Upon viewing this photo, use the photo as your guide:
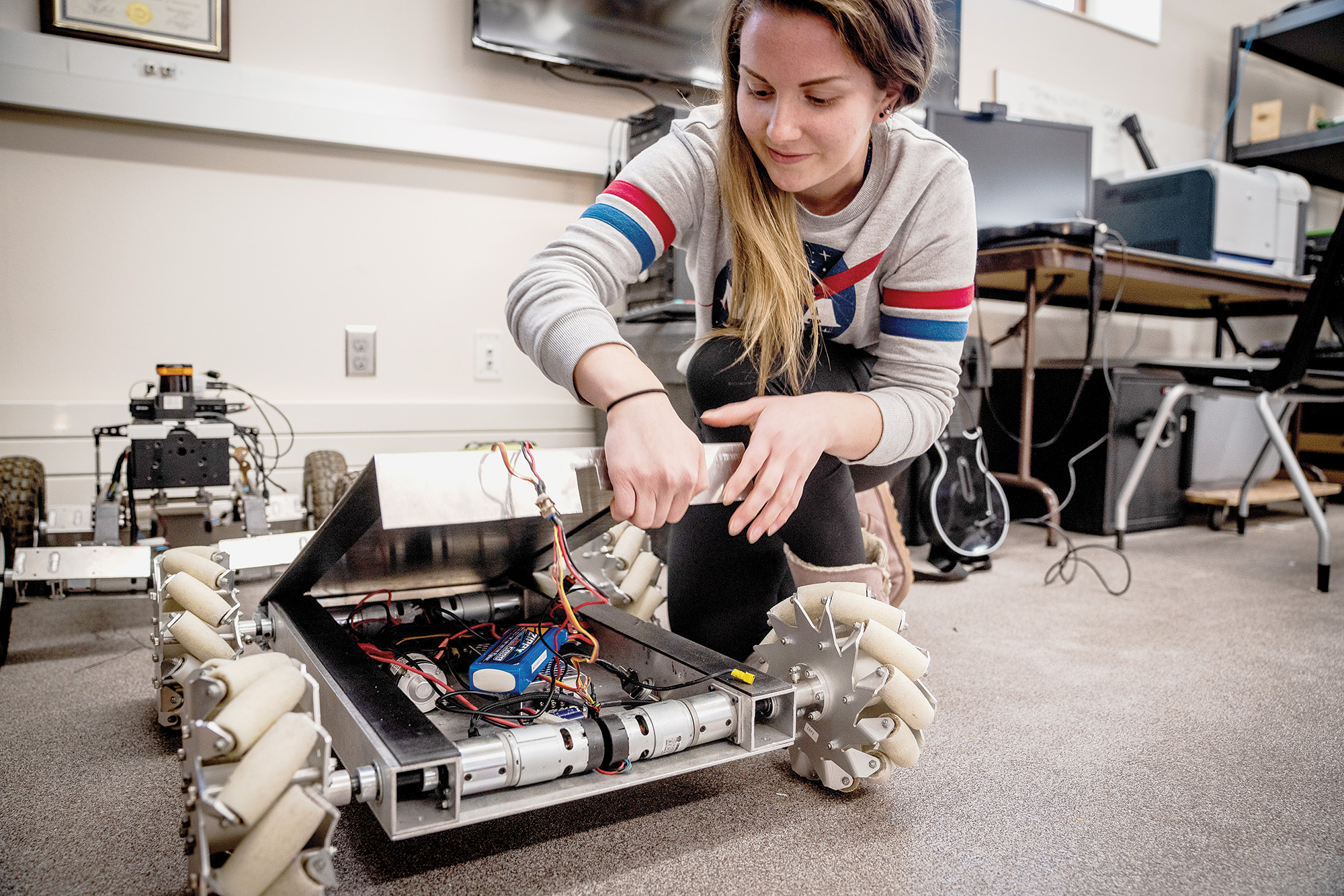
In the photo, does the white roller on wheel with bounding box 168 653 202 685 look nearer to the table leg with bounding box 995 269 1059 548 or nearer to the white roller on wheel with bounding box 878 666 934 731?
the white roller on wheel with bounding box 878 666 934 731

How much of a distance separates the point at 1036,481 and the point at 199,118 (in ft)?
6.76

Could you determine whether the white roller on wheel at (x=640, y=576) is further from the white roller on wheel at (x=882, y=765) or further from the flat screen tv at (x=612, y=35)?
the flat screen tv at (x=612, y=35)

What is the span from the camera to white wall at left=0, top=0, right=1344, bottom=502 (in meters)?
1.68

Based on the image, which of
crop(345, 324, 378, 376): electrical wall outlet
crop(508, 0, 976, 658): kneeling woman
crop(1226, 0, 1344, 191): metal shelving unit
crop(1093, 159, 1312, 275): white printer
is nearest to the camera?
crop(508, 0, 976, 658): kneeling woman

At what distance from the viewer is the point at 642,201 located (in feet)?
2.81

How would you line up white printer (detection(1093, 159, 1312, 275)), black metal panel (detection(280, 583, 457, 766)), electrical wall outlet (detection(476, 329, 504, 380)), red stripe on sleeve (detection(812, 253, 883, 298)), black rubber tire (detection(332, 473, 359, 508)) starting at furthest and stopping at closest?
white printer (detection(1093, 159, 1312, 275)) < electrical wall outlet (detection(476, 329, 504, 380)) < black rubber tire (detection(332, 473, 359, 508)) < red stripe on sleeve (detection(812, 253, 883, 298)) < black metal panel (detection(280, 583, 457, 766))

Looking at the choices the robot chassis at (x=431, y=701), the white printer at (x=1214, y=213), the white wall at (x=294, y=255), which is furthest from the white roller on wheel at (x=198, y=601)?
the white printer at (x=1214, y=213)

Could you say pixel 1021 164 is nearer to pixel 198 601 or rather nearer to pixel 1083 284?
pixel 1083 284

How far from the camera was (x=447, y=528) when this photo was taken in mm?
844

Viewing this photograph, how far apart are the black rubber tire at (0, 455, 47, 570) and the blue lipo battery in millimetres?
992

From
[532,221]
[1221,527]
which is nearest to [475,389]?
[532,221]

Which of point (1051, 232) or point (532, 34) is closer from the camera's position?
point (1051, 232)

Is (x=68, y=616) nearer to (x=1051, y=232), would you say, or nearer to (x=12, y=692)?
(x=12, y=692)

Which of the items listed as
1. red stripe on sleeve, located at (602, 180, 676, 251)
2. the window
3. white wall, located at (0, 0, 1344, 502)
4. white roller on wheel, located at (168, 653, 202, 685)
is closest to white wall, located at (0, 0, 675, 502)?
white wall, located at (0, 0, 1344, 502)
